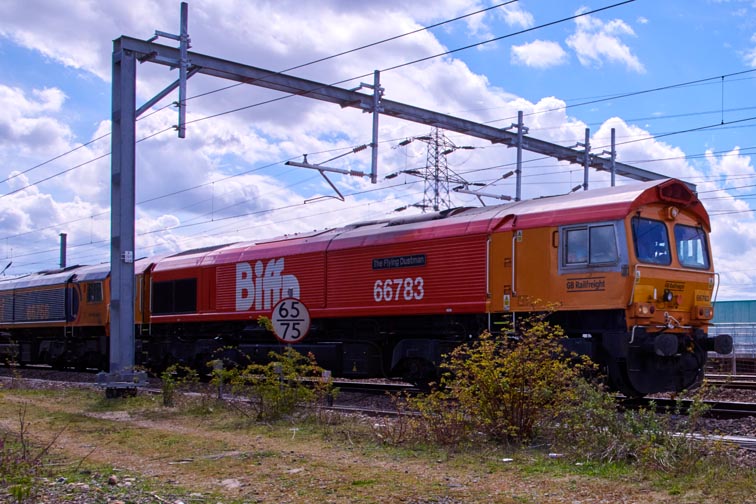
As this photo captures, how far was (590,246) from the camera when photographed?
12.3 m

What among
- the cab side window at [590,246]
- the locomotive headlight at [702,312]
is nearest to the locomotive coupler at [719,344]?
the locomotive headlight at [702,312]

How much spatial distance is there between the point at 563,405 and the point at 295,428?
387 cm

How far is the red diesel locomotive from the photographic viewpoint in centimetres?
1199

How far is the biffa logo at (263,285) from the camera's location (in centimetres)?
1775

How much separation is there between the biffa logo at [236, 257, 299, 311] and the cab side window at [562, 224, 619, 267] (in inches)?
279

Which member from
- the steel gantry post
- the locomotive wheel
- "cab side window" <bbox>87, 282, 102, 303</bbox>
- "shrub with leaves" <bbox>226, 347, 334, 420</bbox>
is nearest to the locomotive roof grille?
the locomotive wheel

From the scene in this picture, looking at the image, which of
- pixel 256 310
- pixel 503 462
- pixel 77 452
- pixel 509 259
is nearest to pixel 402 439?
pixel 503 462

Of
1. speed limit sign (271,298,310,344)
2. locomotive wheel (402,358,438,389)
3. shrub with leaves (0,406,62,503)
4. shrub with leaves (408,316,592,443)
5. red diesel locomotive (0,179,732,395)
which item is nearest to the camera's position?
shrub with leaves (0,406,62,503)

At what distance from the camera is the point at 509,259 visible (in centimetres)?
1327

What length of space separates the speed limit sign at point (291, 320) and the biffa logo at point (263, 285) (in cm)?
499

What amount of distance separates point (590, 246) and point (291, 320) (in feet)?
16.3

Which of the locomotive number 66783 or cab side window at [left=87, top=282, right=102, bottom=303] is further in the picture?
cab side window at [left=87, top=282, right=102, bottom=303]

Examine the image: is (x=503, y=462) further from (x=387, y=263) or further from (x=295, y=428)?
(x=387, y=263)

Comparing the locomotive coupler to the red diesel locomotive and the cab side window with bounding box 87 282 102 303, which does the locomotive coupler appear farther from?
the cab side window with bounding box 87 282 102 303
